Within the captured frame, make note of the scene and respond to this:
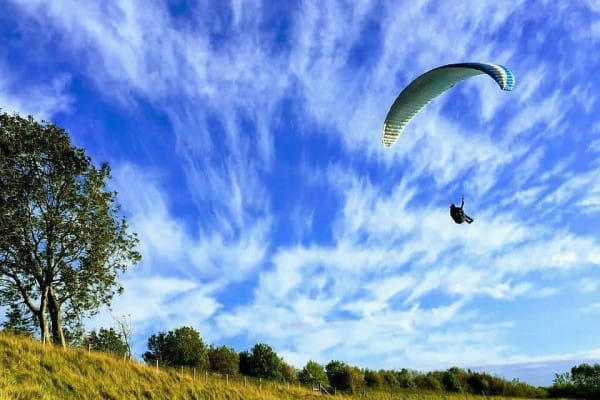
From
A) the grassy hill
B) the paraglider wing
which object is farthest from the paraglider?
the grassy hill

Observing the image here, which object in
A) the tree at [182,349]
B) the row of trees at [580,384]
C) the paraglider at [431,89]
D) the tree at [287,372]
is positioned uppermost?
the paraglider at [431,89]

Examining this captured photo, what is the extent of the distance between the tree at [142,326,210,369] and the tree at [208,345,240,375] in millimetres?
1051

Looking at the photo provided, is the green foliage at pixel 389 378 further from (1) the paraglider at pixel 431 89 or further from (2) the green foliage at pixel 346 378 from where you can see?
(1) the paraglider at pixel 431 89

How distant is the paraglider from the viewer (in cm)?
1839

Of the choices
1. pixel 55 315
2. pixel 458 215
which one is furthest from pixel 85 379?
pixel 458 215

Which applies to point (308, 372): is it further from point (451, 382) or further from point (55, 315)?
point (55, 315)

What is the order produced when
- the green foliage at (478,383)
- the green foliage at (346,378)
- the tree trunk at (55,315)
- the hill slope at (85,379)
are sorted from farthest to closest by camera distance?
1. the green foliage at (478,383)
2. the green foliage at (346,378)
3. the tree trunk at (55,315)
4. the hill slope at (85,379)

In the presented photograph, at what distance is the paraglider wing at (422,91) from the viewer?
19.8 m

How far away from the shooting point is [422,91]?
2197 cm

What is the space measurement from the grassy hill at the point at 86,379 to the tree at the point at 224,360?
40.0m

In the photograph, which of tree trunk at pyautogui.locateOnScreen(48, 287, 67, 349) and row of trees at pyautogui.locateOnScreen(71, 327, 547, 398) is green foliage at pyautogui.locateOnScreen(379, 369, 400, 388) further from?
tree trunk at pyautogui.locateOnScreen(48, 287, 67, 349)

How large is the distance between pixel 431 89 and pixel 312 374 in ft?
195

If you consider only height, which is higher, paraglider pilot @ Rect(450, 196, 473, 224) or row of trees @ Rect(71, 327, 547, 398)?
paraglider pilot @ Rect(450, 196, 473, 224)

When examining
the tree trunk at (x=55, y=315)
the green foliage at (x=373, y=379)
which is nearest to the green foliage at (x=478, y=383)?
the green foliage at (x=373, y=379)
